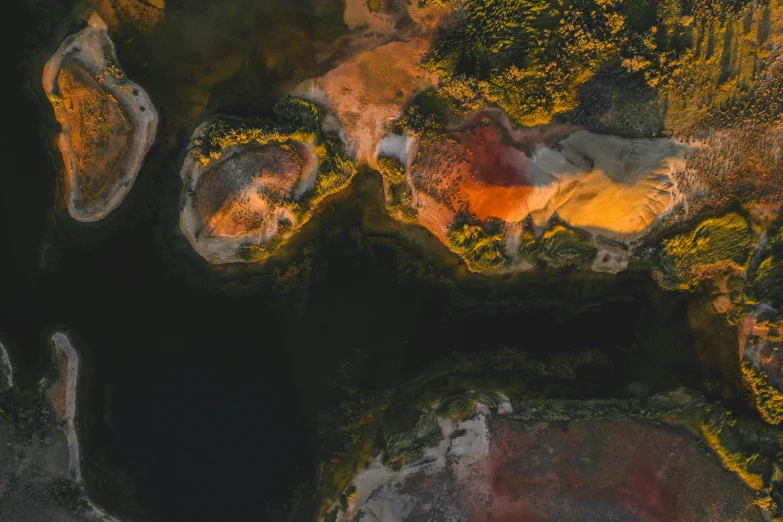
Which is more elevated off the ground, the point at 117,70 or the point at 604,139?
the point at 117,70

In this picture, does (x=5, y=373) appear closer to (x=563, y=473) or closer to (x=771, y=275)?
(x=563, y=473)

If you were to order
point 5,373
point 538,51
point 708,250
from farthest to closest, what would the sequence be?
point 5,373
point 708,250
point 538,51

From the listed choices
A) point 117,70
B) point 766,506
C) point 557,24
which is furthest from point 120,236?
point 766,506

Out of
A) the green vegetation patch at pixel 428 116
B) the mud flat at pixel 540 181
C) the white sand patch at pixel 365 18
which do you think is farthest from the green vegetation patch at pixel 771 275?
the white sand patch at pixel 365 18

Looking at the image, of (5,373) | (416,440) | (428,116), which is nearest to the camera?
(428,116)

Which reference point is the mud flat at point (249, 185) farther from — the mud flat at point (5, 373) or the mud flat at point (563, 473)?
the mud flat at point (563, 473)

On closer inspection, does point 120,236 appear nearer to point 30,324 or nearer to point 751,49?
point 30,324

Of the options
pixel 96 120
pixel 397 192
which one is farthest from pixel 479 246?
pixel 96 120
